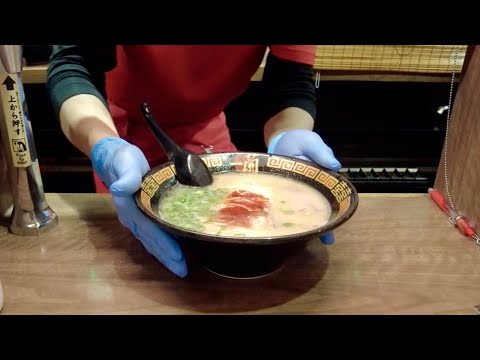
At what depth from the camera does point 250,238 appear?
0.93 meters

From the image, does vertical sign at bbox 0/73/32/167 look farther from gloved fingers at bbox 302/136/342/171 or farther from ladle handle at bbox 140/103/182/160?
gloved fingers at bbox 302/136/342/171

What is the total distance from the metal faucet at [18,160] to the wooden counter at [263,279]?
46mm

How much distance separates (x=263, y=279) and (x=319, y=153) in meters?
0.46

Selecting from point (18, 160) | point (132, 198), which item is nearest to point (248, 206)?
point (132, 198)

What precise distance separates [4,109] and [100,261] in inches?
18.7

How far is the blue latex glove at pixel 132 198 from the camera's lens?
1130 millimetres

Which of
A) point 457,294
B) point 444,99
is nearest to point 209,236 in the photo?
point 457,294

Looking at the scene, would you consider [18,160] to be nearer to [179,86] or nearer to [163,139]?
[163,139]

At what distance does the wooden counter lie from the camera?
1062 millimetres

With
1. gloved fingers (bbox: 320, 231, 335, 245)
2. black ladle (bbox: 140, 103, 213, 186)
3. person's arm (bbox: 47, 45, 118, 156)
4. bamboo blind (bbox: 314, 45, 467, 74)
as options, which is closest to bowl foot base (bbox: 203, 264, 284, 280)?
gloved fingers (bbox: 320, 231, 335, 245)

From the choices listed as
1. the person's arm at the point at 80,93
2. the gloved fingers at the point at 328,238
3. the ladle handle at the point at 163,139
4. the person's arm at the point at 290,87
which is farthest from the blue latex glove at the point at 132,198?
the person's arm at the point at 290,87

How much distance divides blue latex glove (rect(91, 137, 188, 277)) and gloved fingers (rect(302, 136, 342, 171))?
1.66 feet

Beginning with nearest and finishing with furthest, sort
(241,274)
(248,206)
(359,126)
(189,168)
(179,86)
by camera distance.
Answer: (241,274) < (248,206) < (189,168) < (179,86) < (359,126)

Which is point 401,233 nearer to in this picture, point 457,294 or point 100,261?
point 457,294
